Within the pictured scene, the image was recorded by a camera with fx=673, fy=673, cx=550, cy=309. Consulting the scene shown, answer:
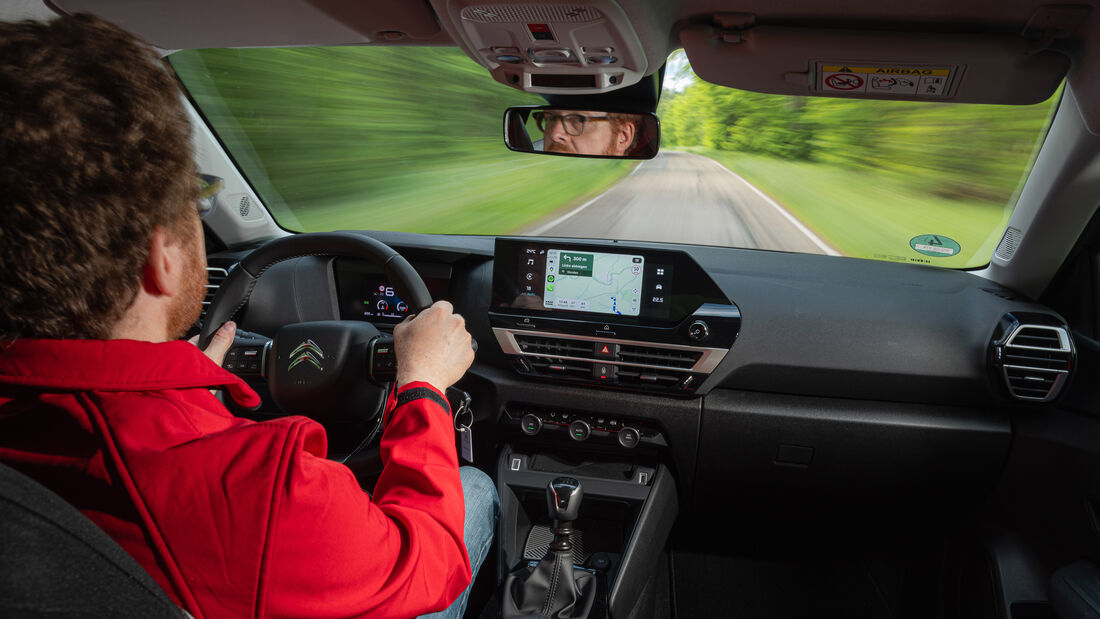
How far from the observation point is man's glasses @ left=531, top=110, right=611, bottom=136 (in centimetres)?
283

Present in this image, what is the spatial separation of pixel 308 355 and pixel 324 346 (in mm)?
55

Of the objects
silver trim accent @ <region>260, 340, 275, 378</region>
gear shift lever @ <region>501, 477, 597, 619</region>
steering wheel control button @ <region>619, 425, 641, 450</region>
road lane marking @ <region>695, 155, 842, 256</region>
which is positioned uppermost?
silver trim accent @ <region>260, 340, 275, 378</region>

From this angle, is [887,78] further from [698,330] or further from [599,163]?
[599,163]

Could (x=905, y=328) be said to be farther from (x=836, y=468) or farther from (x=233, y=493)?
(x=233, y=493)

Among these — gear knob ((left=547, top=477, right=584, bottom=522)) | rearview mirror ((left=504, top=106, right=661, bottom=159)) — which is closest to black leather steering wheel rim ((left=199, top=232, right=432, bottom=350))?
gear knob ((left=547, top=477, right=584, bottom=522))

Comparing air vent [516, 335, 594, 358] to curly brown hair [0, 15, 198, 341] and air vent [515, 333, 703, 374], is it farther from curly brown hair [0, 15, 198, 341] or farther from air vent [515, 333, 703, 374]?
curly brown hair [0, 15, 198, 341]

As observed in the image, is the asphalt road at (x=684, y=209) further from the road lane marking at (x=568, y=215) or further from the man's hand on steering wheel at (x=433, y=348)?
the man's hand on steering wheel at (x=433, y=348)

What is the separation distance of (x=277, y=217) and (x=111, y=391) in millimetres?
3054

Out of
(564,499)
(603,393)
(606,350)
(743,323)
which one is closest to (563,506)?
(564,499)

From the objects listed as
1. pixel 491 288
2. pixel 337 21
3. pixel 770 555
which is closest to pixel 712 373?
pixel 491 288

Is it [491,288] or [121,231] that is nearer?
[121,231]

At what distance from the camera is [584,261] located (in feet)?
8.76

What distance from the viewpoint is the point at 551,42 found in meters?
2.04

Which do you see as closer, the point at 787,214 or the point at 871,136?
the point at 871,136
